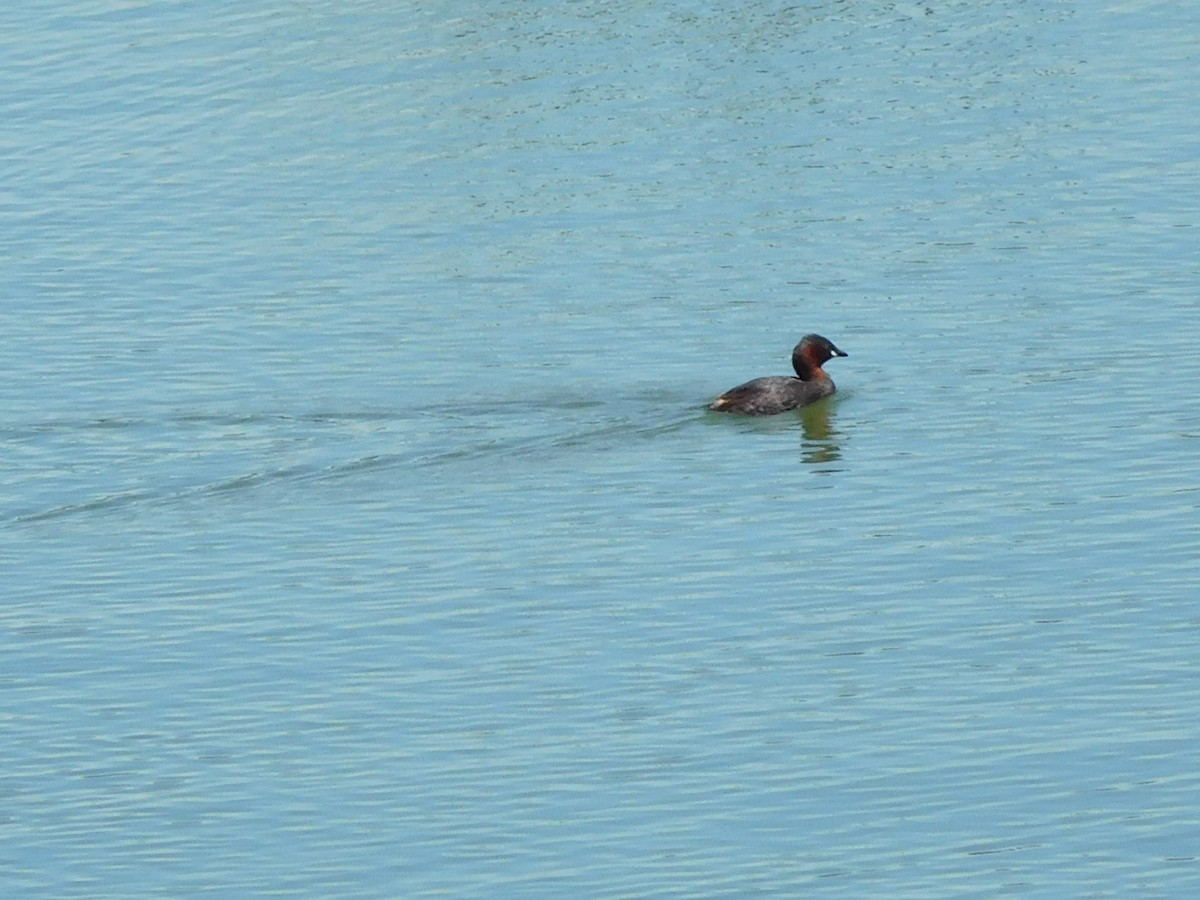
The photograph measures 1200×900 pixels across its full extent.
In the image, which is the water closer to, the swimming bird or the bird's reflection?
the bird's reflection

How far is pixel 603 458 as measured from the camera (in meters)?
29.0

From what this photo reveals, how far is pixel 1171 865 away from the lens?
18.6 meters

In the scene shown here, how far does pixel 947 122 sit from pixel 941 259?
7322mm

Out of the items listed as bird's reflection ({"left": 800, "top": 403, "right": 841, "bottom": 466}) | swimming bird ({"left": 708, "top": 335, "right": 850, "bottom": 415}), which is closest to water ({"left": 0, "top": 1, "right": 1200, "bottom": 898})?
bird's reflection ({"left": 800, "top": 403, "right": 841, "bottom": 466})

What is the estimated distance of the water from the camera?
19.9 metres

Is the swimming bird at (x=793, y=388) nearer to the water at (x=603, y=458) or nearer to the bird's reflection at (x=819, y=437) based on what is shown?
the bird's reflection at (x=819, y=437)

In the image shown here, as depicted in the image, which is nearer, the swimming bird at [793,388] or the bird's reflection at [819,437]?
the bird's reflection at [819,437]

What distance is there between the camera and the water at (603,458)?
65.2 feet

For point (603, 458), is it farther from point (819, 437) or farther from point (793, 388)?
point (793, 388)

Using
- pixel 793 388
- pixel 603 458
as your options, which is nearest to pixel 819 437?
pixel 793 388

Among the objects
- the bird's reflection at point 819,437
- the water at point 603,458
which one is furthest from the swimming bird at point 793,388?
the water at point 603,458

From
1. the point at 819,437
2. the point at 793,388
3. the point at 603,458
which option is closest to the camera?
the point at 603,458

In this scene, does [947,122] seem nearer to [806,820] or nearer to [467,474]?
[467,474]

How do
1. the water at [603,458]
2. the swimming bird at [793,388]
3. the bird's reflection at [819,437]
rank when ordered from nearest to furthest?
the water at [603,458]
the bird's reflection at [819,437]
the swimming bird at [793,388]
